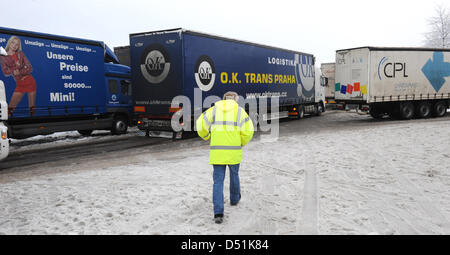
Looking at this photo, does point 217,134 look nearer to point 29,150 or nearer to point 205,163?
point 205,163

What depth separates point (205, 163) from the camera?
7953 millimetres

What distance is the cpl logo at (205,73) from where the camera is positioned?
11.7m

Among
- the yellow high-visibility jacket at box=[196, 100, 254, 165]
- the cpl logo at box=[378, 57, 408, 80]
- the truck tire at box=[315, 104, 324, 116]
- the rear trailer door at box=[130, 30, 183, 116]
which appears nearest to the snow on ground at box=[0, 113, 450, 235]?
the yellow high-visibility jacket at box=[196, 100, 254, 165]

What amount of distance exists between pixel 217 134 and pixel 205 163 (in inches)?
147

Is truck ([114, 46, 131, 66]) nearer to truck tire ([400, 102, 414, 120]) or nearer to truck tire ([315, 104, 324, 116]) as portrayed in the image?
truck tire ([315, 104, 324, 116])

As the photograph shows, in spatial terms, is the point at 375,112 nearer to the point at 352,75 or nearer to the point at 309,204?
the point at 352,75

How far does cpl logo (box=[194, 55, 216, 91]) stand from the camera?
11.7 m

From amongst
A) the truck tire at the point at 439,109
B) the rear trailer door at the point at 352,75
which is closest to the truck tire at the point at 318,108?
the rear trailer door at the point at 352,75

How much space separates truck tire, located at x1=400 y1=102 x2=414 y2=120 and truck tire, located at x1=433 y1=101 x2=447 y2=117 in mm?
1935

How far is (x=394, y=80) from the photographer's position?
17.2 metres

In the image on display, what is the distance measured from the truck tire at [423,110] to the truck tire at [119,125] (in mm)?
15472

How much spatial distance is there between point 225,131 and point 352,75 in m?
14.6

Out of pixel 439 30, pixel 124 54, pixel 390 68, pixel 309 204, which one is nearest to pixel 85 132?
pixel 124 54

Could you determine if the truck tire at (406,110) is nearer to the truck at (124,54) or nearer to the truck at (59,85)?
the truck at (59,85)
